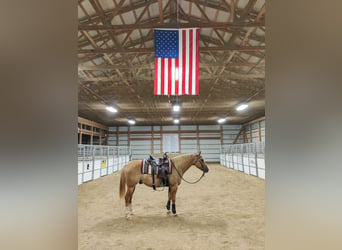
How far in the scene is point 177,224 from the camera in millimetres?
3986

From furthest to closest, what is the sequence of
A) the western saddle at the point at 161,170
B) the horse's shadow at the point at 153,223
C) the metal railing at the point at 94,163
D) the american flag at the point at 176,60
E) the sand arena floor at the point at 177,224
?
the metal railing at the point at 94,163, the western saddle at the point at 161,170, the american flag at the point at 176,60, the horse's shadow at the point at 153,223, the sand arena floor at the point at 177,224

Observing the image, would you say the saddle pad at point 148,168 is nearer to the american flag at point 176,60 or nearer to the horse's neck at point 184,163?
the horse's neck at point 184,163

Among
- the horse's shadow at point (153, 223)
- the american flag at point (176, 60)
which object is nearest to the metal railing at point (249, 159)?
the horse's shadow at point (153, 223)

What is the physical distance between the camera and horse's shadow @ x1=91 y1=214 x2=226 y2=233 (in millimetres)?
3844

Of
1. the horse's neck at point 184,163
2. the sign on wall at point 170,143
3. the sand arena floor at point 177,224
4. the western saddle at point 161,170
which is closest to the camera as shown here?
Answer: the sand arena floor at point 177,224

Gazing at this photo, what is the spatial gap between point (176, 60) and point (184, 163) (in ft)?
Result: 7.04

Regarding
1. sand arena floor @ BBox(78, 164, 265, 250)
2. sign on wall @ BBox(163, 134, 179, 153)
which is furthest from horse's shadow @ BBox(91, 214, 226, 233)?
sign on wall @ BBox(163, 134, 179, 153)

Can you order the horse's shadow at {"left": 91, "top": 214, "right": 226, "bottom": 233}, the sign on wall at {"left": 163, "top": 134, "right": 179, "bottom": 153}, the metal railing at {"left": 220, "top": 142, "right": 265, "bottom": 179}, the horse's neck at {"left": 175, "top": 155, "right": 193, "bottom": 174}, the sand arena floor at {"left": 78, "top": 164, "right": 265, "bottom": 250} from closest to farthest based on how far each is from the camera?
the sand arena floor at {"left": 78, "top": 164, "right": 265, "bottom": 250}
the horse's shadow at {"left": 91, "top": 214, "right": 226, "bottom": 233}
the horse's neck at {"left": 175, "top": 155, "right": 193, "bottom": 174}
the metal railing at {"left": 220, "top": 142, "right": 265, "bottom": 179}
the sign on wall at {"left": 163, "top": 134, "right": 179, "bottom": 153}

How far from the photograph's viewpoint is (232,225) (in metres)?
3.93

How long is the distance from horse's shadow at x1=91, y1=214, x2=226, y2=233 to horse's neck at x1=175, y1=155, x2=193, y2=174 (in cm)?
95

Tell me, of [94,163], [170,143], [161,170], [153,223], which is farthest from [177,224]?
[170,143]

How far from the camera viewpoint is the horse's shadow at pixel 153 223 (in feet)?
12.6

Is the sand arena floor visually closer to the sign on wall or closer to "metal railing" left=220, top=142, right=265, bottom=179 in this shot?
"metal railing" left=220, top=142, right=265, bottom=179
